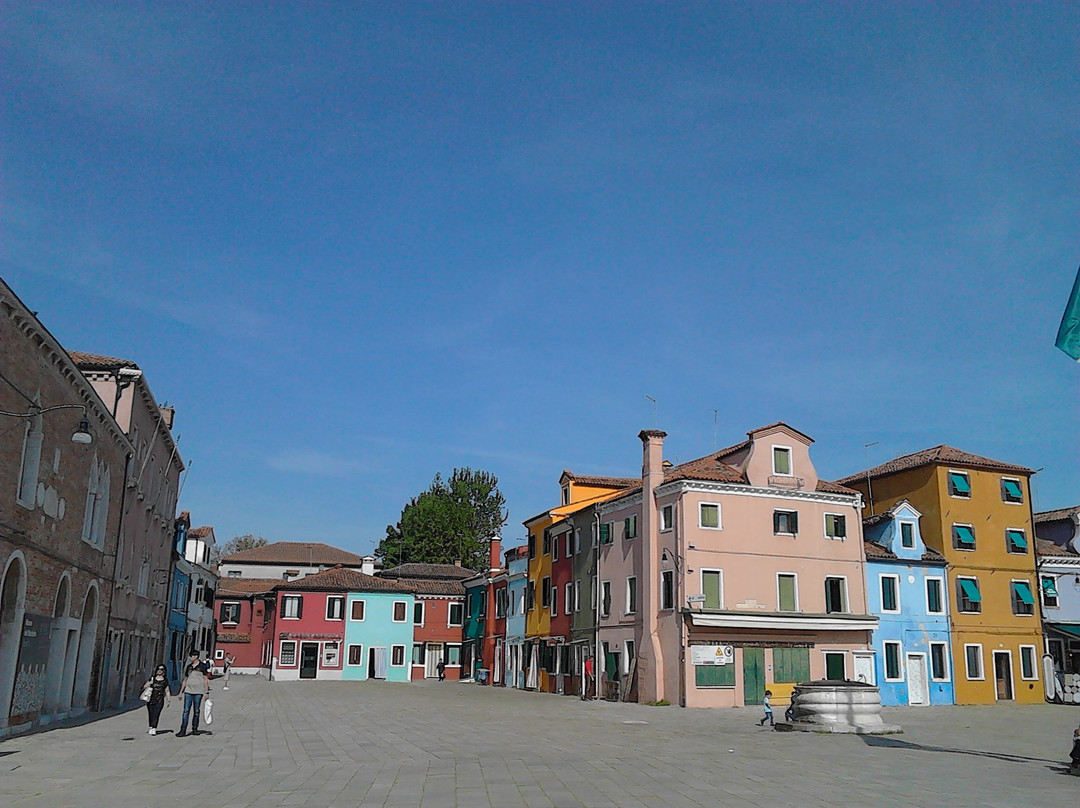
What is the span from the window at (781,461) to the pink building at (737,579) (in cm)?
6

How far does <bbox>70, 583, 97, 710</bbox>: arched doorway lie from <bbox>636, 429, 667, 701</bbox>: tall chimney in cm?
2172

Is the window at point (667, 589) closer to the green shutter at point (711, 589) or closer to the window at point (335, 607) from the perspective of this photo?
the green shutter at point (711, 589)

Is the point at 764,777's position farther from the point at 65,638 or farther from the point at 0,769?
the point at 65,638

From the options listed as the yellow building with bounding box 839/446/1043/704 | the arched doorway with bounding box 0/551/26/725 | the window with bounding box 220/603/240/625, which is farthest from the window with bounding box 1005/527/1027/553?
the window with bounding box 220/603/240/625

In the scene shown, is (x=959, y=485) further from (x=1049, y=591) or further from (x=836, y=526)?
(x=1049, y=591)

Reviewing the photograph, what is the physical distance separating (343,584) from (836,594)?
36.0 m

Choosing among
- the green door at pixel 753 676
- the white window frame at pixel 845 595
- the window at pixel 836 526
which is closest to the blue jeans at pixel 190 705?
the green door at pixel 753 676

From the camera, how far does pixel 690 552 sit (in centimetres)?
3962

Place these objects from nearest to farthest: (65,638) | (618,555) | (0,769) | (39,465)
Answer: (0,769)
(39,465)
(65,638)
(618,555)

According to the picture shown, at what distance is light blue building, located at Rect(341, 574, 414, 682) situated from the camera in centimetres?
6544

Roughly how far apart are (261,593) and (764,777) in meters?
63.1

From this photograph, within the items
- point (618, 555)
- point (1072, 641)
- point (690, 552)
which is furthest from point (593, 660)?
point (1072, 641)

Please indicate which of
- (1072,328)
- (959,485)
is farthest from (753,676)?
(1072,328)

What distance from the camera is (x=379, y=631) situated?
217 feet
